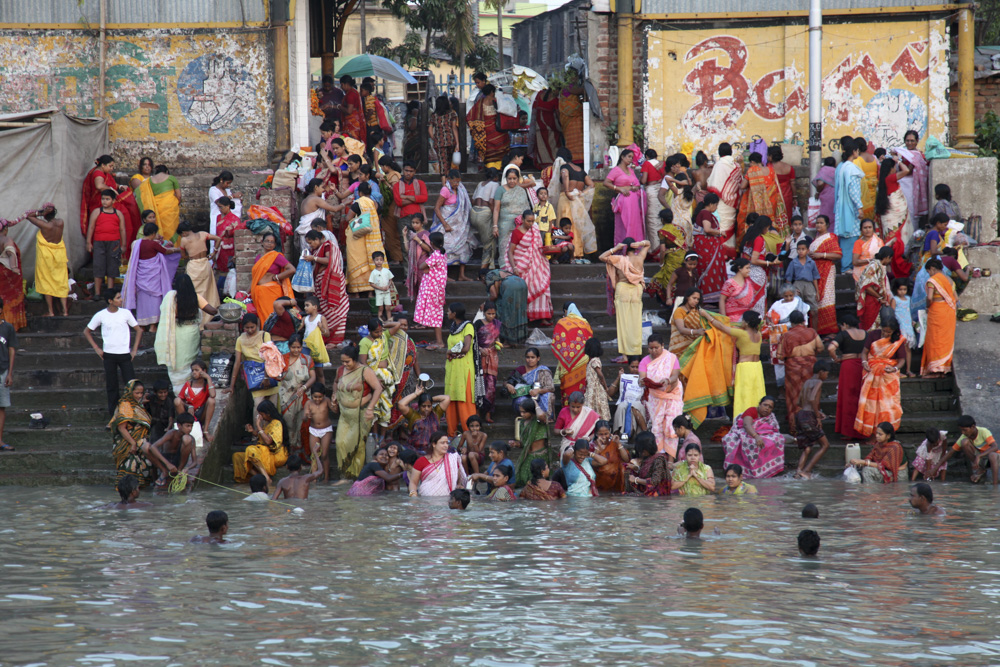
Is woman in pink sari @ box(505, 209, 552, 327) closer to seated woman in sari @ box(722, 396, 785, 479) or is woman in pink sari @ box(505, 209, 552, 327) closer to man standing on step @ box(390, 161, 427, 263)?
man standing on step @ box(390, 161, 427, 263)

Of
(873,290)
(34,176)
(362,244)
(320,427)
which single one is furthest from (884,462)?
(34,176)

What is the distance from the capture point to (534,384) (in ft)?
41.2

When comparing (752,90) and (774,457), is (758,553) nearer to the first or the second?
(774,457)

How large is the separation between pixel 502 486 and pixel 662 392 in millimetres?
2063

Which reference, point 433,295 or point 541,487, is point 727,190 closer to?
point 433,295

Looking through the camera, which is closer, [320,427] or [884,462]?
[884,462]

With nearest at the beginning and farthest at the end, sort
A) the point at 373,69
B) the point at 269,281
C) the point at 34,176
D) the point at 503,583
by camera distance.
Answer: the point at 503,583, the point at 269,281, the point at 34,176, the point at 373,69

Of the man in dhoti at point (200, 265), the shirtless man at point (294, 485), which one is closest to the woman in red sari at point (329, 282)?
the man in dhoti at point (200, 265)

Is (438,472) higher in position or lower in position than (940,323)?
lower

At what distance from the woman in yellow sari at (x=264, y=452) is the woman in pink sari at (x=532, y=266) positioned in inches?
138

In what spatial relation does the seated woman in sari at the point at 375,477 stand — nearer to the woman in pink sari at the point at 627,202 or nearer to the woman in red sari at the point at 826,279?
the woman in pink sari at the point at 627,202

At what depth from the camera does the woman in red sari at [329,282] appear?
13688mm

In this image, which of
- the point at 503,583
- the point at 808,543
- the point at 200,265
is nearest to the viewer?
the point at 503,583

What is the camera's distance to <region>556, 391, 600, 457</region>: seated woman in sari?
12.0m
